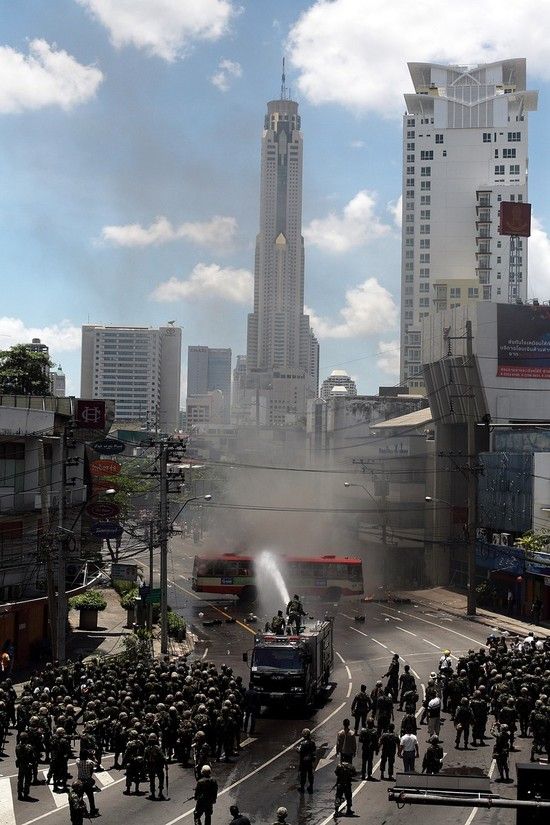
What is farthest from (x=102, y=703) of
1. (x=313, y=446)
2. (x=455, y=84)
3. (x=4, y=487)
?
(x=455, y=84)

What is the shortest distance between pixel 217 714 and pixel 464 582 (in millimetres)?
54664

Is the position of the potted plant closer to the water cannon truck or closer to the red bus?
the red bus

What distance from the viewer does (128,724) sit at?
2589cm

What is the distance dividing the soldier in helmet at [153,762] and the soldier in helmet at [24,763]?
8.64 ft

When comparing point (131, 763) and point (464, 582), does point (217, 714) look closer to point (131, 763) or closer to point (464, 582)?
point (131, 763)

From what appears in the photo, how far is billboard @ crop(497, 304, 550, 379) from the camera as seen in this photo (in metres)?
76.5

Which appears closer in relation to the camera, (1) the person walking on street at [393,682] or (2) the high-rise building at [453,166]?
(1) the person walking on street at [393,682]

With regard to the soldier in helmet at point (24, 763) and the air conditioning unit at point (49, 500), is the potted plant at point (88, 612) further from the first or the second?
the soldier in helmet at point (24, 763)

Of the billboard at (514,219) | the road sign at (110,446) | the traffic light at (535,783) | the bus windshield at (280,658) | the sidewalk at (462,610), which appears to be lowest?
the sidewalk at (462,610)

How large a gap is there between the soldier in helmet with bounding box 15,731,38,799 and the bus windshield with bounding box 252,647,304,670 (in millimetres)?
10266

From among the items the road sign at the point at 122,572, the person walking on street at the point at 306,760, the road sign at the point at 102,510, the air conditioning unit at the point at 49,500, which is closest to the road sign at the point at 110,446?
the road sign at the point at 102,510

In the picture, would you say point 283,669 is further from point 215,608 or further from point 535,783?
point 215,608

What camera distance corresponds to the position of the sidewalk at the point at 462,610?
55531 millimetres

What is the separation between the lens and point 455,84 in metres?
184
